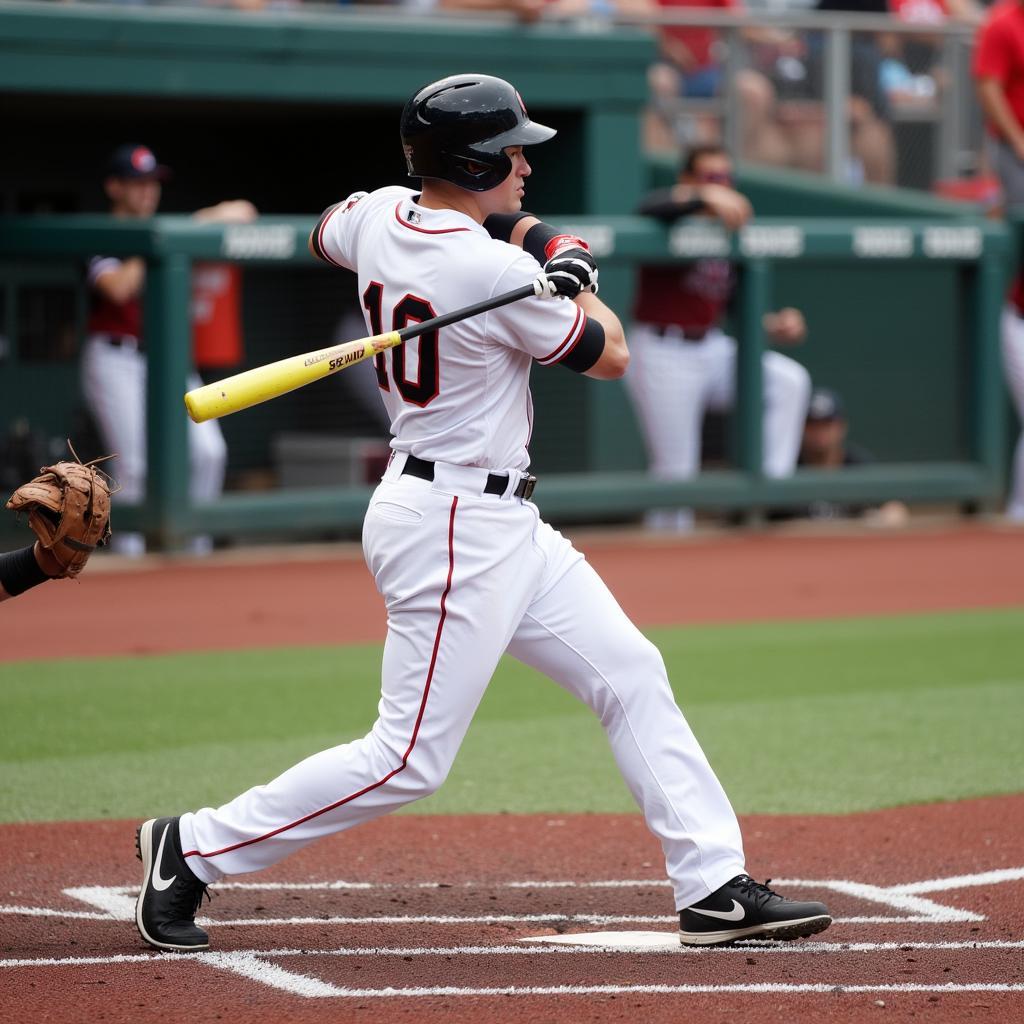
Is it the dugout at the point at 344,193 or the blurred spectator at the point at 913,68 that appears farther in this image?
the blurred spectator at the point at 913,68

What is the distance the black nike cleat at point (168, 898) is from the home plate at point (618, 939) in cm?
66

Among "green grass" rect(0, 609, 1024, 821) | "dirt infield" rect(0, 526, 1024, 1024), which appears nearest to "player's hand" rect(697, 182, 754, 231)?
"green grass" rect(0, 609, 1024, 821)

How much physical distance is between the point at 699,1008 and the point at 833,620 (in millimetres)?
5237

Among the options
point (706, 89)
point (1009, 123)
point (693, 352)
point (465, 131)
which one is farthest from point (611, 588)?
point (465, 131)

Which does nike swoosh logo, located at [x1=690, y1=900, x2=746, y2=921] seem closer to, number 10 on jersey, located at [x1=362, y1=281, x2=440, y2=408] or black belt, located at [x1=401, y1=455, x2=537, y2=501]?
black belt, located at [x1=401, y1=455, x2=537, y2=501]

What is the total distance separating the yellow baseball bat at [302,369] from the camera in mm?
3625

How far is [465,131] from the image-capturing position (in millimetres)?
3736

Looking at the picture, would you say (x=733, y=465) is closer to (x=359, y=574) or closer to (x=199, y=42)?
(x=359, y=574)

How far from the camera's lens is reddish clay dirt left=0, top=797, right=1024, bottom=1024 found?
11.2 feet

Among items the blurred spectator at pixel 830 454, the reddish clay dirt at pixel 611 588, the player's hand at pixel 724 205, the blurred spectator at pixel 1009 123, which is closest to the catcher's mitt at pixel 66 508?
the reddish clay dirt at pixel 611 588

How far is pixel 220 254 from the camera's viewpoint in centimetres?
959

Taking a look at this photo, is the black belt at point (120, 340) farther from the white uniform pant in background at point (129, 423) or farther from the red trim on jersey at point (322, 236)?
the red trim on jersey at point (322, 236)

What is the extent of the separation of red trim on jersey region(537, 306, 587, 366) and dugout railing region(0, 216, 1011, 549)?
6077mm

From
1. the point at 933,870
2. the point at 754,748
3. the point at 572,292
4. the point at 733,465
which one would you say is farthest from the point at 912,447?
the point at 572,292
